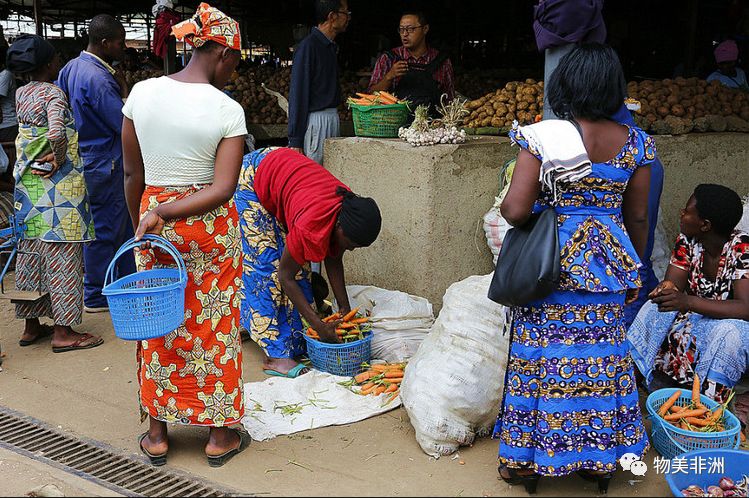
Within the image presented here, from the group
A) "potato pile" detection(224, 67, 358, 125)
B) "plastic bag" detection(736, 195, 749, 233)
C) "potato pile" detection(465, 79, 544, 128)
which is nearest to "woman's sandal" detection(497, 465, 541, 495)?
"plastic bag" detection(736, 195, 749, 233)

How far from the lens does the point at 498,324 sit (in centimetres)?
360

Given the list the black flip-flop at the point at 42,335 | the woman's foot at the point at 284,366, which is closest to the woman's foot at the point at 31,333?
the black flip-flop at the point at 42,335

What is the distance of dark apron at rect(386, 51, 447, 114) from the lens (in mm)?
5602

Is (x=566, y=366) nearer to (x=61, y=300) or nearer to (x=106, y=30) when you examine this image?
(x=61, y=300)

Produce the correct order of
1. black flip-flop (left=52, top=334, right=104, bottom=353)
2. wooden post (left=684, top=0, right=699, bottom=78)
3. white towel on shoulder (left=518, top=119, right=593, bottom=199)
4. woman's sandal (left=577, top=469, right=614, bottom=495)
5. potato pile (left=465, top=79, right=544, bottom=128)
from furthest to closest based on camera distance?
wooden post (left=684, top=0, right=699, bottom=78), potato pile (left=465, top=79, right=544, bottom=128), black flip-flop (left=52, top=334, right=104, bottom=353), woman's sandal (left=577, top=469, right=614, bottom=495), white towel on shoulder (left=518, top=119, right=593, bottom=199)

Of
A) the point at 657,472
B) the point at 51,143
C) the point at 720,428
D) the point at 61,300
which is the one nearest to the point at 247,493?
the point at 657,472

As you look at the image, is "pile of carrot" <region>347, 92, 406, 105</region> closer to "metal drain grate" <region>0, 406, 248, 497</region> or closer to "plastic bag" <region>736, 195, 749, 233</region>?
"plastic bag" <region>736, 195, 749, 233</region>

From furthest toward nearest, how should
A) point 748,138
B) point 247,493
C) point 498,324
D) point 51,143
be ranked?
1. point 748,138
2. point 51,143
3. point 498,324
4. point 247,493

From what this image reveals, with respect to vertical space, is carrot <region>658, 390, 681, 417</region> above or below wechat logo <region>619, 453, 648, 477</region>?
above

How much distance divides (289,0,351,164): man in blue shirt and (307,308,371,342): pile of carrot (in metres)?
1.57

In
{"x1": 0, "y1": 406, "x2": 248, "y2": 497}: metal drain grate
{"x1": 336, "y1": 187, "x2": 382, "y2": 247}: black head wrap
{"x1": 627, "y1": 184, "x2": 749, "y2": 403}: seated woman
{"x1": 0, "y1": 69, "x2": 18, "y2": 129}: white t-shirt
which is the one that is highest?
{"x1": 0, "y1": 69, "x2": 18, "y2": 129}: white t-shirt

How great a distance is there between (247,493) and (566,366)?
1.42 metres

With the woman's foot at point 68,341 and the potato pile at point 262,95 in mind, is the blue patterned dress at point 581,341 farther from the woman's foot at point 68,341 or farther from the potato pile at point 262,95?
the potato pile at point 262,95

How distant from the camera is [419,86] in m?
5.62
